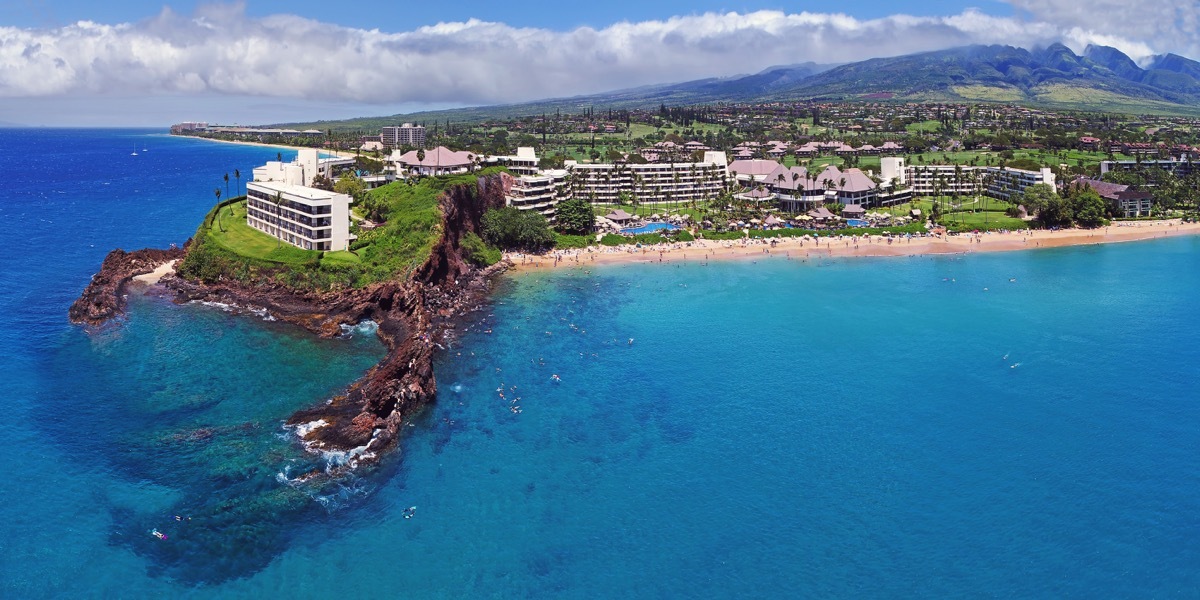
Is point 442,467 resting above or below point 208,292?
below

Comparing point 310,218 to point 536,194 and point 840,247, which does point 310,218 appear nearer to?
point 536,194

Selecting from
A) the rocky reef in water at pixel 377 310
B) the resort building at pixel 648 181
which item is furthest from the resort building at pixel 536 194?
the resort building at pixel 648 181

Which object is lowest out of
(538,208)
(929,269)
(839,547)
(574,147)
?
(839,547)

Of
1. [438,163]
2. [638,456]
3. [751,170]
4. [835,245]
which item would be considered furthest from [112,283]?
[751,170]

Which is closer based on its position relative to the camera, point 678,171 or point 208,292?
point 208,292

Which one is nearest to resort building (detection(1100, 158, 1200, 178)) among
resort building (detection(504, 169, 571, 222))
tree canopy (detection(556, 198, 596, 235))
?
tree canopy (detection(556, 198, 596, 235))

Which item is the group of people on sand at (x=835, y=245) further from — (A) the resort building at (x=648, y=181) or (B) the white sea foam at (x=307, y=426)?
(B) the white sea foam at (x=307, y=426)

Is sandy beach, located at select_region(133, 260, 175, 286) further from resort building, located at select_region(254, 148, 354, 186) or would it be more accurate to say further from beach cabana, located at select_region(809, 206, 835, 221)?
beach cabana, located at select_region(809, 206, 835, 221)

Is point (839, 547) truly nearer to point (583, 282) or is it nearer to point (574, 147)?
point (583, 282)

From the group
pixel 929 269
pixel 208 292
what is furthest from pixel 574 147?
pixel 208 292
